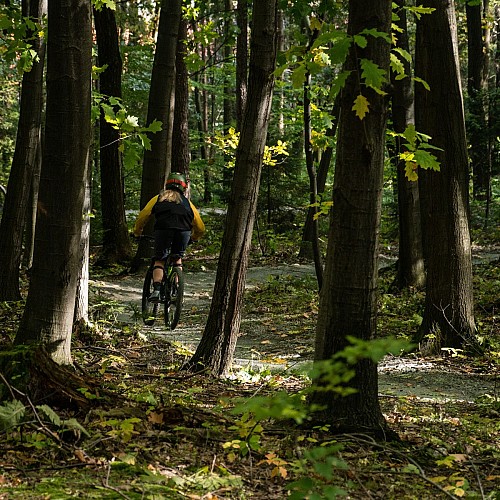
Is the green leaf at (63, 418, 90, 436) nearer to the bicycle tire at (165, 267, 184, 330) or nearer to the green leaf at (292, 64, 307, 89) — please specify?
the green leaf at (292, 64, 307, 89)

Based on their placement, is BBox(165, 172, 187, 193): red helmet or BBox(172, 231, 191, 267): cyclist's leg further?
BBox(172, 231, 191, 267): cyclist's leg

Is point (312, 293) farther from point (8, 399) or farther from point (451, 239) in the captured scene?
point (8, 399)

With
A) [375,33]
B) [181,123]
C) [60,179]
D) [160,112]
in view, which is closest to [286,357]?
[60,179]

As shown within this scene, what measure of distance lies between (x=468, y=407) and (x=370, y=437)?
205 cm

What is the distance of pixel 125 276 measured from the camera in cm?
1537

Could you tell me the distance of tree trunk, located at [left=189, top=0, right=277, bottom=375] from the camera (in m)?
6.39

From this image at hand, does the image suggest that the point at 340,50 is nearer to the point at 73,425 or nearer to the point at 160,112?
the point at 73,425

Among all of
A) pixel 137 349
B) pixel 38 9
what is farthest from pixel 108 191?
pixel 137 349

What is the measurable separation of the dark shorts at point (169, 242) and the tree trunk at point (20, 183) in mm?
2343

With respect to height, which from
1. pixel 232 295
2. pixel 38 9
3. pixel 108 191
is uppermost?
pixel 38 9

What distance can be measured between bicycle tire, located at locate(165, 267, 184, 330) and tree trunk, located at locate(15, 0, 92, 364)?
4.33 meters

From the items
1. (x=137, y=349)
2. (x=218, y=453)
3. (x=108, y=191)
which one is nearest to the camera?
(x=218, y=453)

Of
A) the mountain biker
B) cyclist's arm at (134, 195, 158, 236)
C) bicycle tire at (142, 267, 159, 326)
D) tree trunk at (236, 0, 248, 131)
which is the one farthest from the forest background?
tree trunk at (236, 0, 248, 131)

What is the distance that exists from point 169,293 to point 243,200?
3.38 m
